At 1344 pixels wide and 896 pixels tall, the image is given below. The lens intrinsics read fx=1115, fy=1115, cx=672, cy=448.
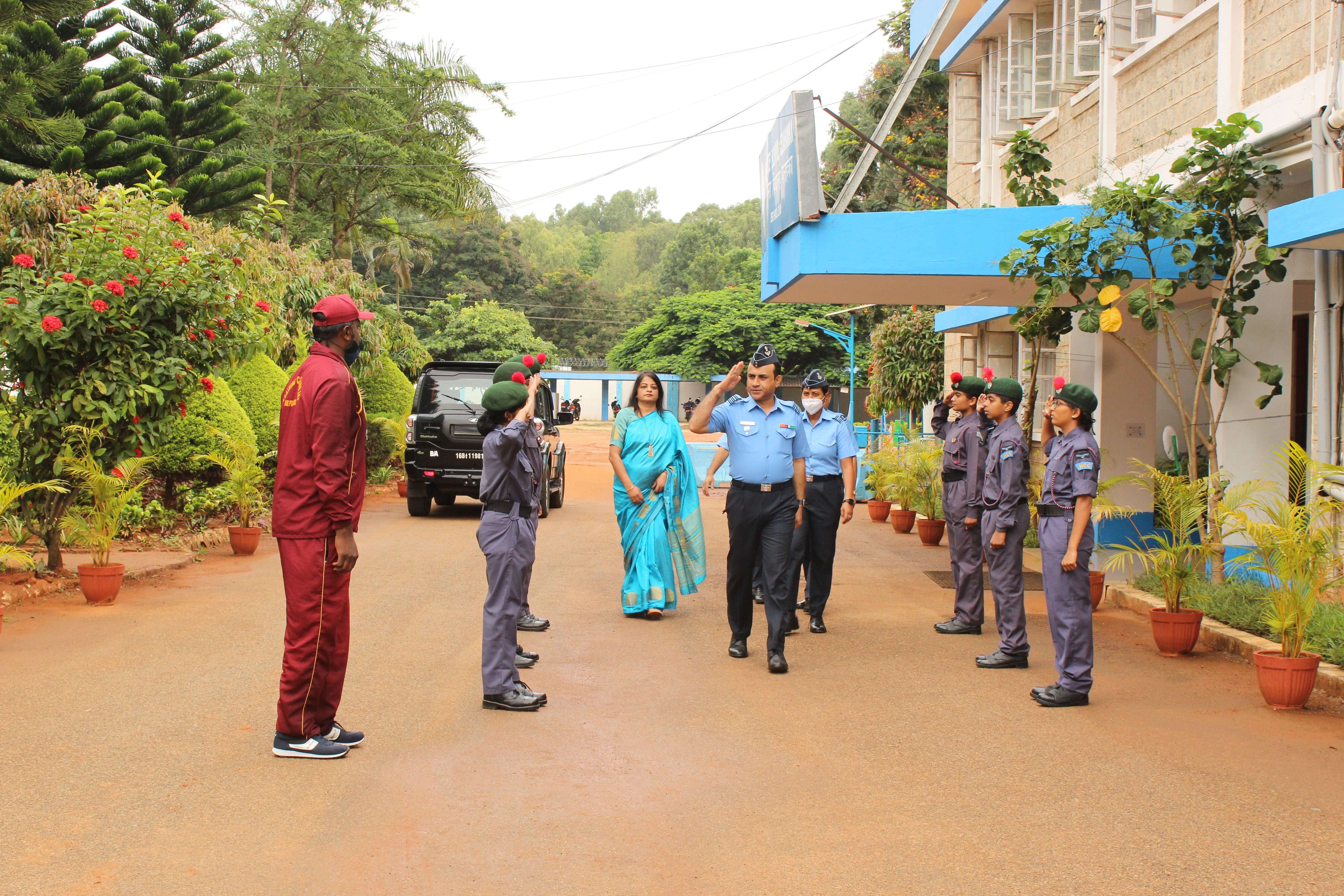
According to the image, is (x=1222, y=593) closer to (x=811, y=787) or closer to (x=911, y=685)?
(x=911, y=685)

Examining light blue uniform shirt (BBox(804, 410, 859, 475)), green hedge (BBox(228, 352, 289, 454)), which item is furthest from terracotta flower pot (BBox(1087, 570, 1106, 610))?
green hedge (BBox(228, 352, 289, 454))

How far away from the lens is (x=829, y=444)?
8297mm

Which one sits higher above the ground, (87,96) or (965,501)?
(87,96)

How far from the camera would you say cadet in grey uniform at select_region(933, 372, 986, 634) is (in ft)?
25.8

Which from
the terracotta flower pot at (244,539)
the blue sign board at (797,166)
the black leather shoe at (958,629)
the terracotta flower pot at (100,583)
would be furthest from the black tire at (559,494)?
the black leather shoe at (958,629)

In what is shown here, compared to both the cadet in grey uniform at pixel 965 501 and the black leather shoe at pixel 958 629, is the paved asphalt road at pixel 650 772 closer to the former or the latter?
the black leather shoe at pixel 958 629

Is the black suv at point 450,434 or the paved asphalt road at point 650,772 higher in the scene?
the black suv at point 450,434

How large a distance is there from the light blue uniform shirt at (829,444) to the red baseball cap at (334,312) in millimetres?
3787

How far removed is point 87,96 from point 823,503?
16.5m

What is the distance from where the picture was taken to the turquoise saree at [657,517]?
27.3ft

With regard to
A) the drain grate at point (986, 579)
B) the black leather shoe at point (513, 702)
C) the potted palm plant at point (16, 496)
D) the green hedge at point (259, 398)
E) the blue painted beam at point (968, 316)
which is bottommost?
the drain grate at point (986, 579)

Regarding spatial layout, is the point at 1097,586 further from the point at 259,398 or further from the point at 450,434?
the point at 259,398

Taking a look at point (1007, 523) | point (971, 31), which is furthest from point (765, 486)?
point (971, 31)

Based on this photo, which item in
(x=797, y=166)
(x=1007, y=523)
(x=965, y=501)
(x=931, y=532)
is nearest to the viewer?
(x=1007, y=523)
